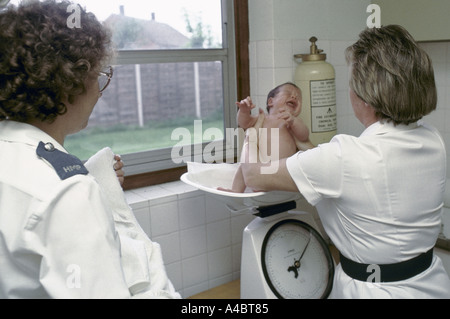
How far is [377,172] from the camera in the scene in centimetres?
138

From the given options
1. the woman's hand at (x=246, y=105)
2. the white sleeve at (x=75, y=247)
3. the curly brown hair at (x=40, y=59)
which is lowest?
the white sleeve at (x=75, y=247)

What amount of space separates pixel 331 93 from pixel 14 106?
1871mm

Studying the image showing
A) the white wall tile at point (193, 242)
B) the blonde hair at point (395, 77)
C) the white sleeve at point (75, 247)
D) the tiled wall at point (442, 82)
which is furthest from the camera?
the tiled wall at point (442, 82)

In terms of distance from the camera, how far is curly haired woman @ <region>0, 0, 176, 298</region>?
811 millimetres

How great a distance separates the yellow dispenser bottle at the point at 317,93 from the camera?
243cm

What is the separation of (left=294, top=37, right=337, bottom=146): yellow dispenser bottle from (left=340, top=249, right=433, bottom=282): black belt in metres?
1.05

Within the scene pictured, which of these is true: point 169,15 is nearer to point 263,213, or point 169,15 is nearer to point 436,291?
point 263,213

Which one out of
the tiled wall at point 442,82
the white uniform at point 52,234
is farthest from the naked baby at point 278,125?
the tiled wall at point 442,82

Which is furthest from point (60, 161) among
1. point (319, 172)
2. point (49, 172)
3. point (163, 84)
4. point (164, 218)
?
point (163, 84)

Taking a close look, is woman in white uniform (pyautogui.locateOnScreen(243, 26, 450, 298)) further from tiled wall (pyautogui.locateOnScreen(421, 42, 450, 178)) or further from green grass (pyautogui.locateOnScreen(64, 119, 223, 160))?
tiled wall (pyautogui.locateOnScreen(421, 42, 450, 178))

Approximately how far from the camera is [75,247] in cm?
81

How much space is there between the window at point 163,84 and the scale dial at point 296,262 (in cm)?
84

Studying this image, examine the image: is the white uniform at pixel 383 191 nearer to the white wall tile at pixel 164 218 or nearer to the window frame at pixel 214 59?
the white wall tile at pixel 164 218

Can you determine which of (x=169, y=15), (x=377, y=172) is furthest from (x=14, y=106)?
(x=169, y=15)
